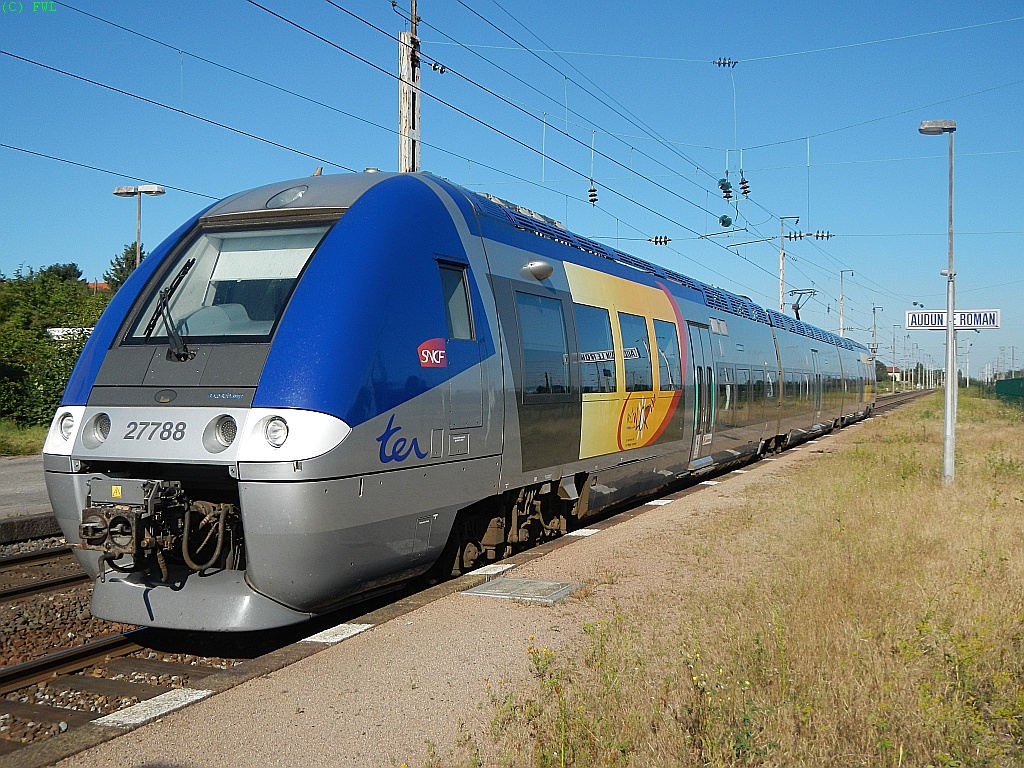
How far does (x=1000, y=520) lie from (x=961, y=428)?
25.1 metres

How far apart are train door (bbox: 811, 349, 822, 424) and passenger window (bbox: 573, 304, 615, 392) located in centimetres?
1738

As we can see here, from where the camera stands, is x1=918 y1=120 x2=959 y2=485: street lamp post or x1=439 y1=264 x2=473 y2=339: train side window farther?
x1=918 y1=120 x2=959 y2=485: street lamp post

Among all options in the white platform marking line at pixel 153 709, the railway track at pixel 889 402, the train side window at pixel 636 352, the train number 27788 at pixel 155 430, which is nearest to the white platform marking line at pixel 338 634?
the white platform marking line at pixel 153 709

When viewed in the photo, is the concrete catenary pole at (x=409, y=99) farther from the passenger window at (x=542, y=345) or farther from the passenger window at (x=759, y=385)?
the passenger window at (x=759, y=385)

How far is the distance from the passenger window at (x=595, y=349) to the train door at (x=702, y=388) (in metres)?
3.86

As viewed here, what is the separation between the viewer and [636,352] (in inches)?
449

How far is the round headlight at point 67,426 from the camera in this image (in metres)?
6.28

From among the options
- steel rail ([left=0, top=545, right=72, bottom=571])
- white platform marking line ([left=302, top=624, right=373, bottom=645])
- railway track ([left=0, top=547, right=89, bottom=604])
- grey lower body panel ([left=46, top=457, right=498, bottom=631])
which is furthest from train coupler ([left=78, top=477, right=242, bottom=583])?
steel rail ([left=0, top=545, right=72, bottom=571])

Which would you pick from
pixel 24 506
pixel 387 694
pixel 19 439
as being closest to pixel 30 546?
pixel 24 506

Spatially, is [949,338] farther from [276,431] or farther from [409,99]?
[276,431]

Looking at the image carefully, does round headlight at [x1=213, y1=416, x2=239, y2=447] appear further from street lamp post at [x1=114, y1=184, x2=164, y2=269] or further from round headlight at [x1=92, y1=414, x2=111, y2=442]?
street lamp post at [x1=114, y1=184, x2=164, y2=269]

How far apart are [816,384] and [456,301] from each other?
21735 millimetres

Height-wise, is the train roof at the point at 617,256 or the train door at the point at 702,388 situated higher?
the train roof at the point at 617,256

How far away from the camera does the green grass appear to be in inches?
834
